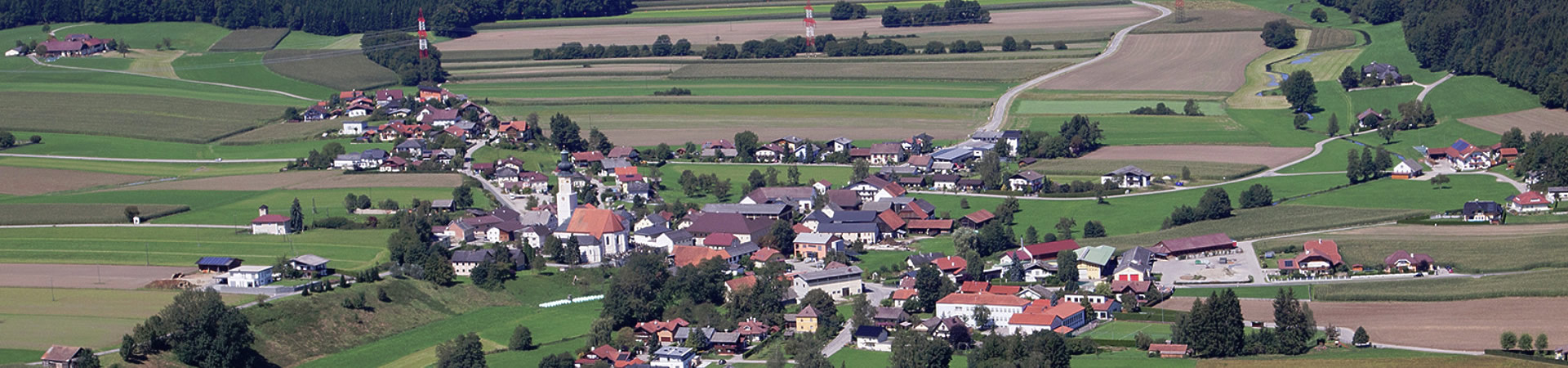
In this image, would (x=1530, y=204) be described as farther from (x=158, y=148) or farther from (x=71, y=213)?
(x=158, y=148)

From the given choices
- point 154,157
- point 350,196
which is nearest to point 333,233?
point 350,196

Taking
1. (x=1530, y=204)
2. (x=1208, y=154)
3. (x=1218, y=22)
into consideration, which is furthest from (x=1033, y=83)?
(x=1530, y=204)

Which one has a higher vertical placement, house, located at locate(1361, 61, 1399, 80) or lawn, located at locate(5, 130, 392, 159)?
house, located at locate(1361, 61, 1399, 80)

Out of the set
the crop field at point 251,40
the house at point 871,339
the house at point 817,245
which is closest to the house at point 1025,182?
the house at point 817,245

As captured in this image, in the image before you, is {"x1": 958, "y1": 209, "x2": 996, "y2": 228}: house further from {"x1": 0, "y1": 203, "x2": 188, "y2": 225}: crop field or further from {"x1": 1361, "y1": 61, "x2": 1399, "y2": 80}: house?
{"x1": 1361, "y1": 61, "x2": 1399, "y2": 80}: house

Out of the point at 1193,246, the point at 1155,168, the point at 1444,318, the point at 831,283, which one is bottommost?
the point at 831,283

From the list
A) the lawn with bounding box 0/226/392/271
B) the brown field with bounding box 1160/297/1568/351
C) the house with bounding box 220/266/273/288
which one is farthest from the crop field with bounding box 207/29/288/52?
the brown field with bounding box 1160/297/1568/351

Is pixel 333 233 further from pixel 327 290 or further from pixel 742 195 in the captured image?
pixel 742 195
